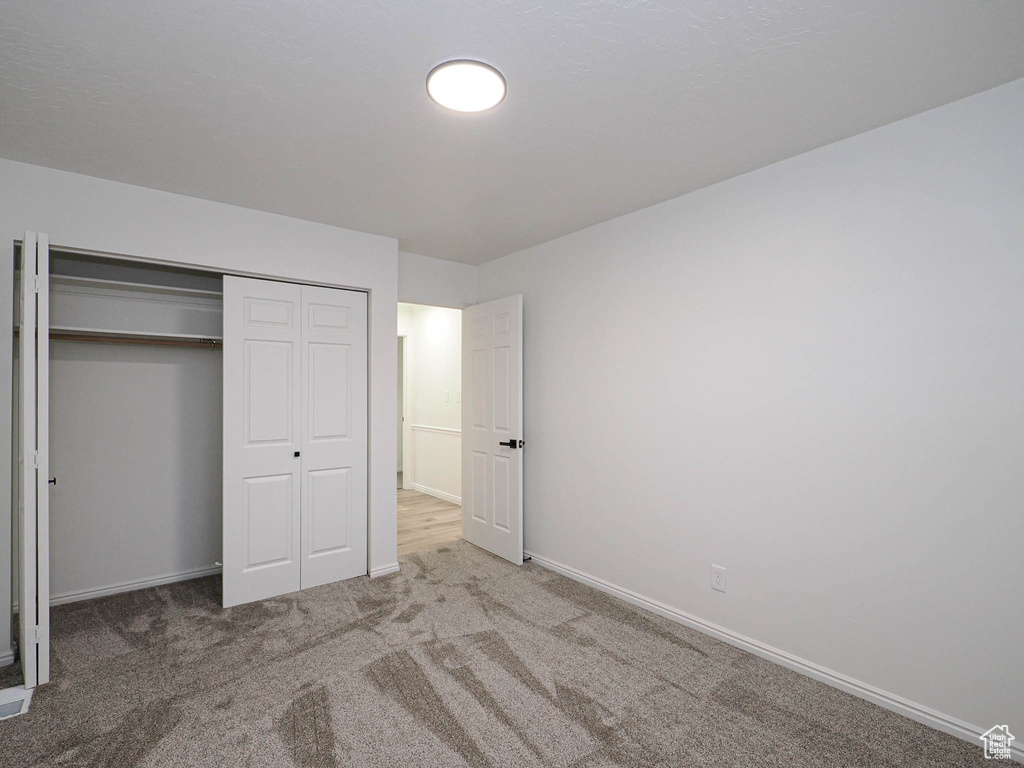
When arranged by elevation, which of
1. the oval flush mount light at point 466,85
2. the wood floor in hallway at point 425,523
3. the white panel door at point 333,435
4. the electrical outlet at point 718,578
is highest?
the oval flush mount light at point 466,85

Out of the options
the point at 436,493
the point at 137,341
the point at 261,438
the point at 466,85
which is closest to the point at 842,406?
the point at 466,85

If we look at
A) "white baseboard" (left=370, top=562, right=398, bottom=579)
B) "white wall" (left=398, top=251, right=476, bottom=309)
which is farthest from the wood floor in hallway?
"white wall" (left=398, top=251, right=476, bottom=309)

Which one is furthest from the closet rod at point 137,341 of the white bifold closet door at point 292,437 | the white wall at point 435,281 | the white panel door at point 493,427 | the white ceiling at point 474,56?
the white panel door at point 493,427

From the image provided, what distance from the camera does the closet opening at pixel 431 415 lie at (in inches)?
240

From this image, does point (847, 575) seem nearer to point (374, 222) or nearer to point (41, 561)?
point (374, 222)

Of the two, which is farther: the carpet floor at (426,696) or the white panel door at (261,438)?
the white panel door at (261,438)

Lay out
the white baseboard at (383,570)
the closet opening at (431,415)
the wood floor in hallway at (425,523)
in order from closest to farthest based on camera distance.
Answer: the white baseboard at (383,570) < the wood floor in hallway at (425,523) < the closet opening at (431,415)

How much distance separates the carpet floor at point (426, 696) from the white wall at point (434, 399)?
2.99 metres

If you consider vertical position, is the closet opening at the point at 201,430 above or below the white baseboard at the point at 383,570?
above

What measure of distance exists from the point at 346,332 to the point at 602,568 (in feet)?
8.31

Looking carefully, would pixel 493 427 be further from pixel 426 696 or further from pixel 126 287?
pixel 126 287

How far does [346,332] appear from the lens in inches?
148

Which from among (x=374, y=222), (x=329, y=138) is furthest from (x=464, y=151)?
(x=374, y=222)

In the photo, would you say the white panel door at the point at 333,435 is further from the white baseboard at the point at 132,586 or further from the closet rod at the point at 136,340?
the white baseboard at the point at 132,586
